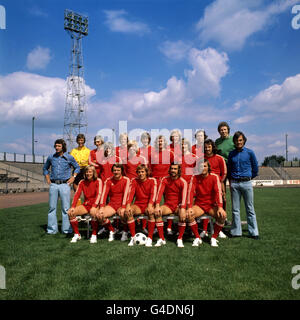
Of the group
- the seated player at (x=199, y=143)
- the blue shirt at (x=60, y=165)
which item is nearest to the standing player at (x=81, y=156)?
the blue shirt at (x=60, y=165)

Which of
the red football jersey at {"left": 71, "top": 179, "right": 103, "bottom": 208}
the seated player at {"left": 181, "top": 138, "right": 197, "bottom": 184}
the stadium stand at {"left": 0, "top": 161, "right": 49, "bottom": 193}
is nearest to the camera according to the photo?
the red football jersey at {"left": 71, "top": 179, "right": 103, "bottom": 208}

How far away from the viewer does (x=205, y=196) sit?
5.64 m

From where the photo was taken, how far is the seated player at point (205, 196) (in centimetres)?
536

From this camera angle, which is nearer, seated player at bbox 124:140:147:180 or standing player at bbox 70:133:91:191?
seated player at bbox 124:140:147:180

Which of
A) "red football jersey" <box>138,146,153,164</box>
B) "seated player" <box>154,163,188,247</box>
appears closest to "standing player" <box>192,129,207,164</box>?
"seated player" <box>154,163,188,247</box>

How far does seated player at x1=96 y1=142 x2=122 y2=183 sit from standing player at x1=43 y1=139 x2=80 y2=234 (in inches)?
27.1

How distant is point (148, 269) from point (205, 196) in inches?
88.2

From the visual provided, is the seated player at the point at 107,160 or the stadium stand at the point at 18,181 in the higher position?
the seated player at the point at 107,160

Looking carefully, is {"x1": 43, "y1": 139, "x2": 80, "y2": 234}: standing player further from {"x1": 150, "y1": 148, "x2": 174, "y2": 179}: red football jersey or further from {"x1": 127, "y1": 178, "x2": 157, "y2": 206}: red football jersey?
{"x1": 150, "y1": 148, "x2": 174, "y2": 179}: red football jersey

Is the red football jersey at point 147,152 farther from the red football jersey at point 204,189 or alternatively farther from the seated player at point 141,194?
the red football jersey at point 204,189

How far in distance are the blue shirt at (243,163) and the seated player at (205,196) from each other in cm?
69

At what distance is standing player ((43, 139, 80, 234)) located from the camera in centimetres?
657
